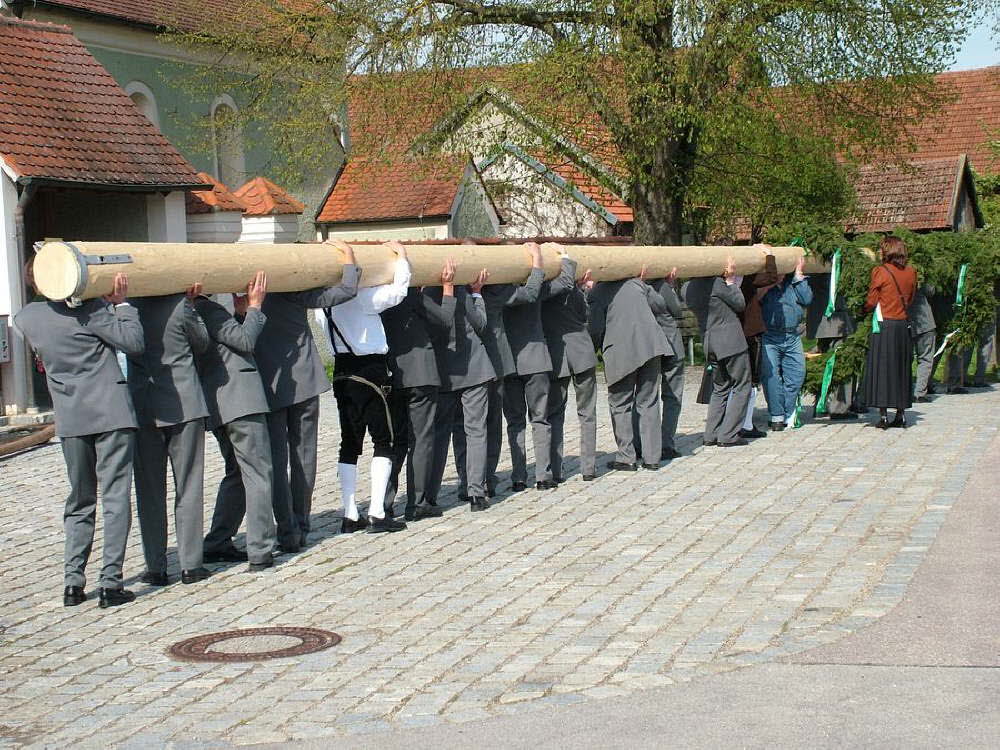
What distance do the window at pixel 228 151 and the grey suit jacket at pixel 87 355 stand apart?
24.4 metres

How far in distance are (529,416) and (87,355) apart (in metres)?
4.50

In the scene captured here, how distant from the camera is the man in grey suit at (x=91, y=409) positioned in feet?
26.7

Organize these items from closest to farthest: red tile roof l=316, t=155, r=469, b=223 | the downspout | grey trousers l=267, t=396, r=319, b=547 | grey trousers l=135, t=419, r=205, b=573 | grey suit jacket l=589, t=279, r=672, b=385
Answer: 1. grey trousers l=135, t=419, r=205, b=573
2. grey trousers l=267, t=396, r=319, b=547
3. grey suit jacket l=589, t=279, r=672, b=385
4. the downspout
5. red tile roof l=316, t=155, r=469, b=223

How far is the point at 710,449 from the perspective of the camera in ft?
46.2

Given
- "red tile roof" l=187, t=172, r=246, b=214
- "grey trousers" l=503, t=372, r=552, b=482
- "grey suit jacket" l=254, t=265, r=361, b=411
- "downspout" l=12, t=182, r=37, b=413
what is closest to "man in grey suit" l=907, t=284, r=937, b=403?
"grey trousers" l=503, t=372, r=552, b=482

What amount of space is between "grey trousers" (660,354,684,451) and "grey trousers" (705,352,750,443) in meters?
0.65

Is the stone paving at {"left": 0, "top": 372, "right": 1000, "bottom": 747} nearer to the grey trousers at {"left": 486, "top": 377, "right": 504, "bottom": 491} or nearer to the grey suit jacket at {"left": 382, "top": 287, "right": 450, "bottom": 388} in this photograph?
the grey trousers at {"left": 486, "top": 377, "right": 504, "bottom": 491}

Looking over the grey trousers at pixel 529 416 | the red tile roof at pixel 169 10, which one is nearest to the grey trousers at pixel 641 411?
the grey trousers at pixel 529 416

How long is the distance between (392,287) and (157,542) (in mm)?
2419

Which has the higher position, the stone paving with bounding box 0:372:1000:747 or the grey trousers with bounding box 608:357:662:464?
the grey trousers with bounding box 608:357:662:464

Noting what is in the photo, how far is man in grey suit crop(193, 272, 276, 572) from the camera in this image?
8.93m

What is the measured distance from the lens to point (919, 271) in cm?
1652

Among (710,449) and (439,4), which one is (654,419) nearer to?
(710,449)

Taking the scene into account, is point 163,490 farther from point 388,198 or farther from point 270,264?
point 388,198
